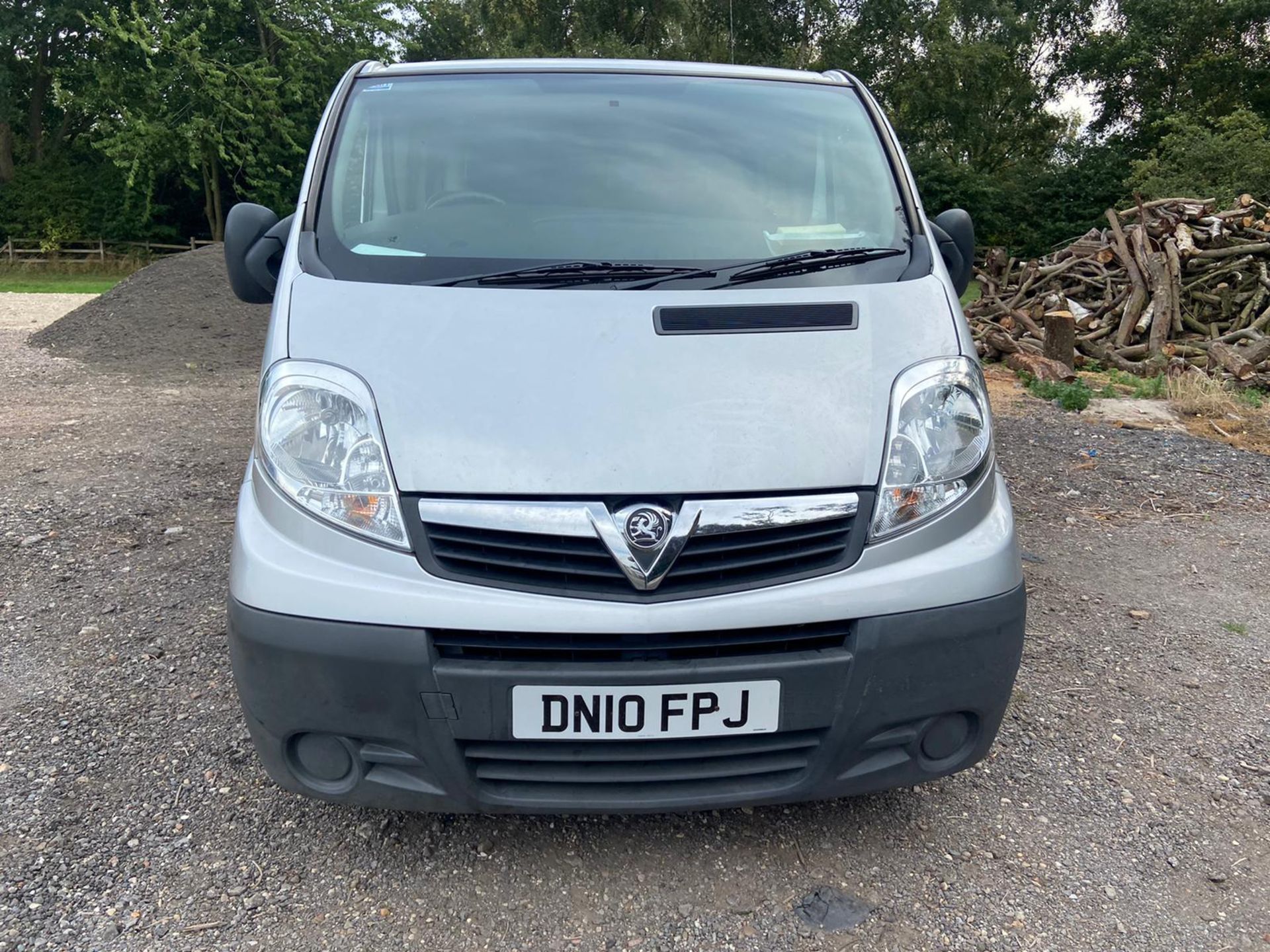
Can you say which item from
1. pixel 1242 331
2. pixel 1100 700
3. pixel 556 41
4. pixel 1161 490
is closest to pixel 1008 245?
pixel 556 41

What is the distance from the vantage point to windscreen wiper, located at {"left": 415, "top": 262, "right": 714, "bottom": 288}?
2.52m

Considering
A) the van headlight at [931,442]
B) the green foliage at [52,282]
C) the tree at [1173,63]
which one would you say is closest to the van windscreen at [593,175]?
the van headlight at [931,442]

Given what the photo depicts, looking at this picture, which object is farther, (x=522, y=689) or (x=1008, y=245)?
(x=1008, y=245)

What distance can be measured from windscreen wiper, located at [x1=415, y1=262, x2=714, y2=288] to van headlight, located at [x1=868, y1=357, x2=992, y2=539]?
640mm

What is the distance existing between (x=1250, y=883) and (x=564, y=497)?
1.83m

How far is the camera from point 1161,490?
564cm

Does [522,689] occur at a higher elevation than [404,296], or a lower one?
lower

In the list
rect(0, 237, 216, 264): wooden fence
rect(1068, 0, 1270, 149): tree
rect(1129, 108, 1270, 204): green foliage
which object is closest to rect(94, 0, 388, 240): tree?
rect(0, 237, 216, 264): wooden fence

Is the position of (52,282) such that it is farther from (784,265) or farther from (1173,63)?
(1173,63)

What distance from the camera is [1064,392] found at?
8133 mm

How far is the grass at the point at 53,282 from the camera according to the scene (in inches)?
1051

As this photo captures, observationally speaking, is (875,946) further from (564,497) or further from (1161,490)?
(1161,490)

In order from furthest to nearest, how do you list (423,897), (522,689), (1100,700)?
1. (1100,700)
2. (423,897)
3. (522,689)

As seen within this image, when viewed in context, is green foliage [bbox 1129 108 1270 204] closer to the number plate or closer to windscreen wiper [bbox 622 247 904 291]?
windscreen wiper [bbox 622 247 904 291]
